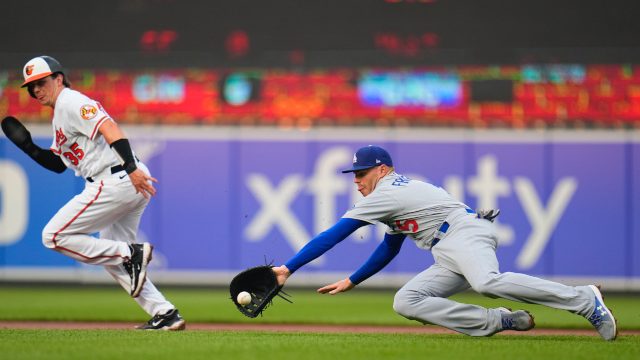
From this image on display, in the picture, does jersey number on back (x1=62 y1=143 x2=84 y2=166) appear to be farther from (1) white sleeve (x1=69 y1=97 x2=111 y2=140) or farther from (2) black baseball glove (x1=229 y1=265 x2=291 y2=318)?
(2) black baseball glove (x1=229 y1=265 x2=291 y2=318)

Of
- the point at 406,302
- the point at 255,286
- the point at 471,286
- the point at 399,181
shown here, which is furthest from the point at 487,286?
the point at 255,286

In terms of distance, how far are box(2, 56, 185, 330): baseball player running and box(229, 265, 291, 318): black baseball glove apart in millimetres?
698

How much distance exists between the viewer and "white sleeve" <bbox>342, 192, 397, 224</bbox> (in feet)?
18.0

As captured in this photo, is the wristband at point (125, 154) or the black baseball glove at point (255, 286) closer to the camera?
the black baseball glove at point (255, 286)

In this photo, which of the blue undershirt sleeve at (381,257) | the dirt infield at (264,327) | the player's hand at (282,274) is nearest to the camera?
the player's hand at (282,274)

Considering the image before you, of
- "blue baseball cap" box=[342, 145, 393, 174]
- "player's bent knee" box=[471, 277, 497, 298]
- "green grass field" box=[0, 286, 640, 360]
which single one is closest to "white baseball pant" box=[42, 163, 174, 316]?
"green grass field" box=[0, 286, 640, 360]

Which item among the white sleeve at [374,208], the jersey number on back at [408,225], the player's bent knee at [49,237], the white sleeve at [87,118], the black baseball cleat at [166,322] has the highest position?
the white sleeve at [87,118]

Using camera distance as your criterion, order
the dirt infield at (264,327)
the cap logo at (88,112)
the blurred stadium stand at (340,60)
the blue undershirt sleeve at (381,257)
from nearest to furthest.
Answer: the blue undershirt sleeve at (381,257) → the cap logo at (88,112) → the dirt infield at (264,327) → the blurred stadium stand at (340,60)

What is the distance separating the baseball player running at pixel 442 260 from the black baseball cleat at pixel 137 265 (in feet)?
3.06

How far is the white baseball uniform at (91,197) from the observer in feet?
19.8

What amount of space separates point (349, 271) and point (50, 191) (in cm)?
311

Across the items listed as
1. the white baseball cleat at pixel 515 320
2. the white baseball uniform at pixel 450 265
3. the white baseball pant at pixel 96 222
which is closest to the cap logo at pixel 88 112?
the white baseball pant at pixel 96 222

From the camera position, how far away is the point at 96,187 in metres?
6.11

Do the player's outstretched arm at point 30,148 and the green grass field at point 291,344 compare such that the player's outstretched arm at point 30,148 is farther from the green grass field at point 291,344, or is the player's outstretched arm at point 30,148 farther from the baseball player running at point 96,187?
the green grass field at point 291,344
